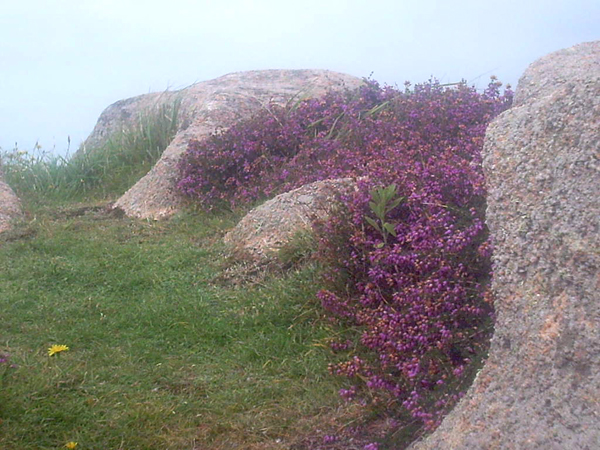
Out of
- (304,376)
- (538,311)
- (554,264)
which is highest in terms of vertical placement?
(554,264)

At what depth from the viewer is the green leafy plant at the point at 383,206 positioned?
4059 millimetres

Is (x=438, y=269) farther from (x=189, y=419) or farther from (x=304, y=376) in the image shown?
(x=189, y=419)

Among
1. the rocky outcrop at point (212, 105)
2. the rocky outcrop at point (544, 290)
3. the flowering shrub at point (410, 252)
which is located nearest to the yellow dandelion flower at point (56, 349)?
the flowering shrub at point (410, 252)

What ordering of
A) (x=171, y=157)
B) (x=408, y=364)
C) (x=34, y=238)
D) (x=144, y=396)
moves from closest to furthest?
(x=408, y=364), (x=144, y=396), (x=34, y=238), (x=171, y=157)

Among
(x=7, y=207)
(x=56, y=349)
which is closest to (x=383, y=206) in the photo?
(x=56, y=349)

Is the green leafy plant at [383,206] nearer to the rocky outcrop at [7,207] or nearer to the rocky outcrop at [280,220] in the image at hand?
the rocky outcrop at [280,220]

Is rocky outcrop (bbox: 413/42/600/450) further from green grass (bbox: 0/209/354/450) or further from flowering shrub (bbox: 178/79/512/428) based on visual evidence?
green grass (bbox: 0/209/354/450)

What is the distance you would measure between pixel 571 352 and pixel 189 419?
1.87 meters

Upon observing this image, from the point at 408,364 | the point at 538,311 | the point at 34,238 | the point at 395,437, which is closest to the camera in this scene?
the point at 538,311

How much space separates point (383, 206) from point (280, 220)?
1579 millimetres

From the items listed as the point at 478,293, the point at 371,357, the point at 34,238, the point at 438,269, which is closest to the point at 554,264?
the point at 478,293

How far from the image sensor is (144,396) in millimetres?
3414

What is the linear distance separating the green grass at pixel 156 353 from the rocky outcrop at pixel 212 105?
62.5 inches

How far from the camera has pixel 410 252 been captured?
382cm
